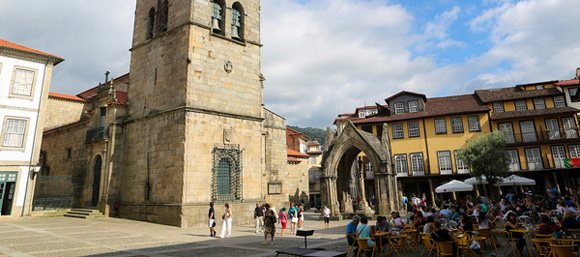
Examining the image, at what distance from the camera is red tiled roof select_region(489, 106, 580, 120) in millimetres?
31750

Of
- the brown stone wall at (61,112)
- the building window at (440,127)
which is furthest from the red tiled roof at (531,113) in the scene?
the brown stone wall at (61,112)

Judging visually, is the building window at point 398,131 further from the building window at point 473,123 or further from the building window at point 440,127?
the building window at point 473,123

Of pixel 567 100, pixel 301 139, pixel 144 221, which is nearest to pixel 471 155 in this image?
pixel 567 100

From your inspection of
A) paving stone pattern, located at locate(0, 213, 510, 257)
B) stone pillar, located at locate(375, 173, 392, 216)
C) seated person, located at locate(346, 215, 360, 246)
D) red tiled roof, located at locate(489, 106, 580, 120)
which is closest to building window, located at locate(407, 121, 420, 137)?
red tiled roof, located at locate(489, 106, 580, 120)

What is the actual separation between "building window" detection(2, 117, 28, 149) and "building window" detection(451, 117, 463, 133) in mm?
36003

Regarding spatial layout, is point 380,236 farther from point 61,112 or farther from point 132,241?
point 61,112

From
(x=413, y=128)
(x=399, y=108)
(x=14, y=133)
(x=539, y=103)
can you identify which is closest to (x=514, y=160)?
(x=539, y=103)

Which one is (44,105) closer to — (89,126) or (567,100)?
(89,126)

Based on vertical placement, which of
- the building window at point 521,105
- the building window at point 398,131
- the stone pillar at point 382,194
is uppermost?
the building window at point 521,105

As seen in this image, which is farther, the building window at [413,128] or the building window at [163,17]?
the building window at [413,128]

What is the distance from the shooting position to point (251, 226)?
60.6ft

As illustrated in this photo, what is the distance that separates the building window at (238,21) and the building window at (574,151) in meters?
32.6

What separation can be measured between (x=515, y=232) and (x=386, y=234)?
322cm

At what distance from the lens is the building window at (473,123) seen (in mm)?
33172
